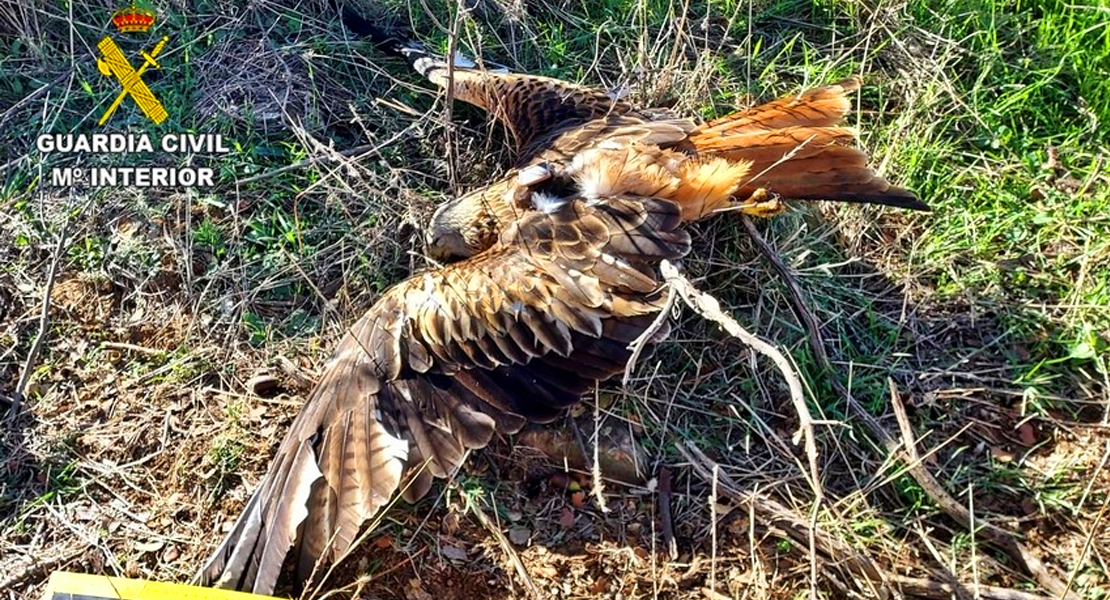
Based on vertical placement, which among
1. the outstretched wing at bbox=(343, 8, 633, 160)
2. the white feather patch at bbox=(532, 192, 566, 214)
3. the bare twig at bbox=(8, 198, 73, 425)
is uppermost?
the bare twig at bbox=(8, 198, 73, 425)

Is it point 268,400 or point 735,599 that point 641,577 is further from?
Answer: point 268,400

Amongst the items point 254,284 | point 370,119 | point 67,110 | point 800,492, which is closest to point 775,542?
point 800,492

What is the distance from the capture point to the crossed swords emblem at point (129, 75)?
12.0 feet

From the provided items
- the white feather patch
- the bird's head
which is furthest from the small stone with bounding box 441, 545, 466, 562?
the white feather patch

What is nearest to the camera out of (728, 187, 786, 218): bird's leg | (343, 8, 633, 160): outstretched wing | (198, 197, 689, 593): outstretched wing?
(198, 197, 689, 593): outstretched wing

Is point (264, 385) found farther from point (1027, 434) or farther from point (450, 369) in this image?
Answer: point (1027, 434)

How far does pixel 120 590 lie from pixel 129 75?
229cm

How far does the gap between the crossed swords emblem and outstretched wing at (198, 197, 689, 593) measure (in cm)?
166

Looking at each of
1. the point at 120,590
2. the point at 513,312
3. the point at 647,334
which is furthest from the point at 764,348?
the point at 120,590

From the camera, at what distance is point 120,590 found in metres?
2.47

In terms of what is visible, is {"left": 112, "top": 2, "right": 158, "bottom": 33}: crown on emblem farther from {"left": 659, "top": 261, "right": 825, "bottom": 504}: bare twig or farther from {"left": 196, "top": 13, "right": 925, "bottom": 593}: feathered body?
{"left": 659, "top": 261, "right": 825, "bottom": 504}: bare twig

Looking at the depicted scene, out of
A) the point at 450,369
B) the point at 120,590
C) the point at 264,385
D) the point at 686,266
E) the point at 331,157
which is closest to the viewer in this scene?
the point at 120,590

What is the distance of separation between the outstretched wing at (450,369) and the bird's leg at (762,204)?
278 mm

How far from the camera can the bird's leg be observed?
292 cm
